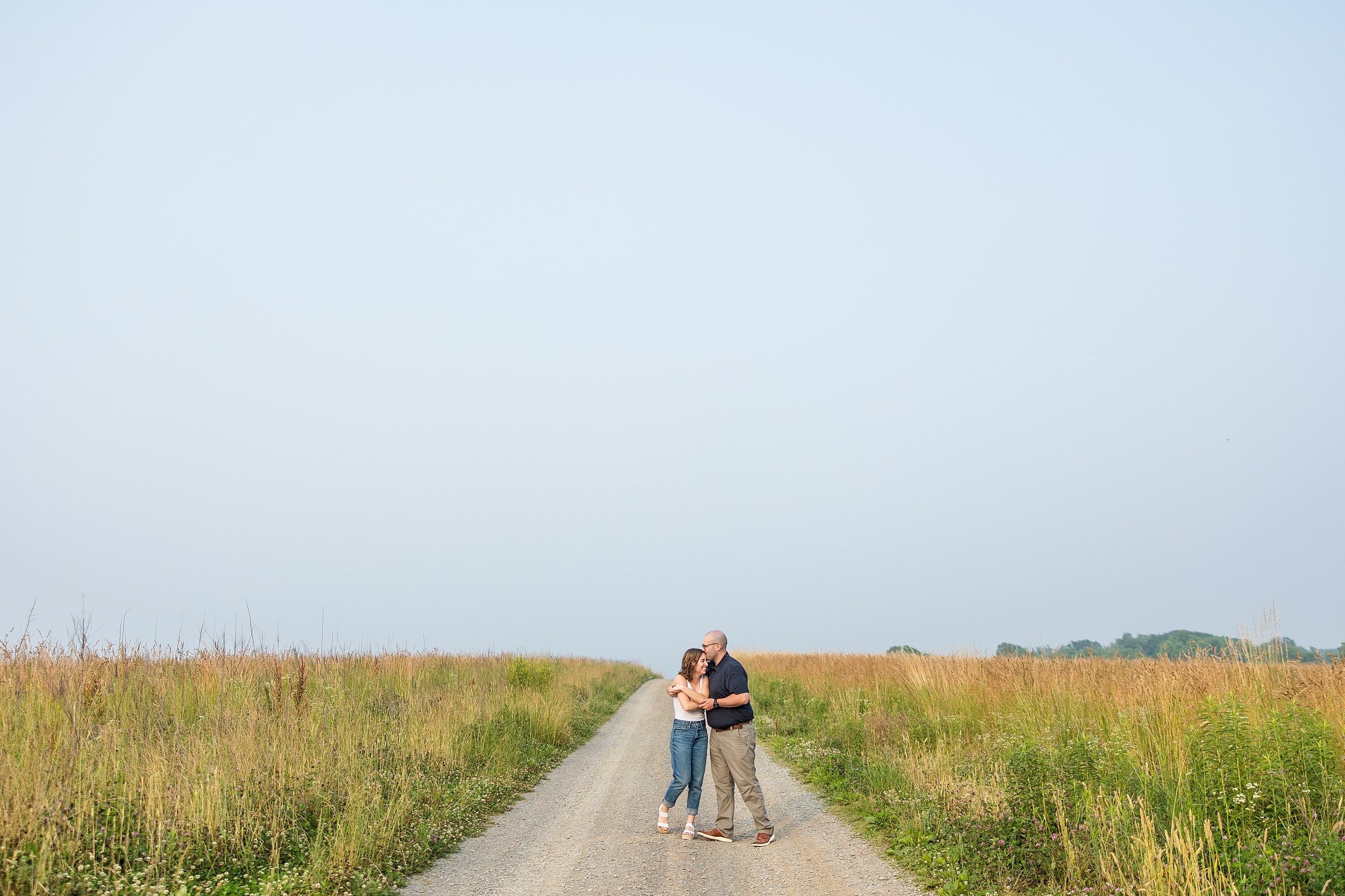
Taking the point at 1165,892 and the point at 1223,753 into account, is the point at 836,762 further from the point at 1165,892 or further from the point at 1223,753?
the point at 1165,892

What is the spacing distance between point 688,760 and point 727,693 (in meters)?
0.97

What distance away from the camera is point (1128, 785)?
7.56 meters

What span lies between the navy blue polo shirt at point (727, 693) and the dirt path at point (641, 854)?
129cm

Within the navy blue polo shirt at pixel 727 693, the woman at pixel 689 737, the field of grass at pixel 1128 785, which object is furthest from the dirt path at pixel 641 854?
the navy blue polo shirt at pixel 727 693

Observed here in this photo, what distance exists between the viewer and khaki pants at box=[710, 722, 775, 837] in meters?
8.69

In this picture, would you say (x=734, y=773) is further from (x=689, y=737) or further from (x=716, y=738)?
(x=689, y=737)

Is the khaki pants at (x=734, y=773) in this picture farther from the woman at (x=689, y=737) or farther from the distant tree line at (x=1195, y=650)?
the distant tree line at (x=1195, y=650)

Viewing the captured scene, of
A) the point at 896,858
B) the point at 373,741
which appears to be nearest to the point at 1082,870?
the point at 896,858

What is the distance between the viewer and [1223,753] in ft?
22.2

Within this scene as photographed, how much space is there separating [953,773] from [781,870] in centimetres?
317

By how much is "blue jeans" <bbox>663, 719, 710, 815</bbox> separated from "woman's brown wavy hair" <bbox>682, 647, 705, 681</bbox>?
1.78ft

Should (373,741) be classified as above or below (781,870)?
above

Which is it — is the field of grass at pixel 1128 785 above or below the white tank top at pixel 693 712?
below

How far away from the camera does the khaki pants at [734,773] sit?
8.69m
